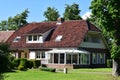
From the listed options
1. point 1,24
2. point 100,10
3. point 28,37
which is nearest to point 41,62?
point 28,37

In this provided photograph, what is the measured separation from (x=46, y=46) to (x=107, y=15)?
92.1ft

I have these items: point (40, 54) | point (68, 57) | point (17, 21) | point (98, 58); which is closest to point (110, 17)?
point (68, 57)

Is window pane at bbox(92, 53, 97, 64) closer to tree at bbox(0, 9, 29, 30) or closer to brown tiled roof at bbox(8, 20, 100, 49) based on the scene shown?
brown tiled roof at bbox(8, 20, 100, 49)

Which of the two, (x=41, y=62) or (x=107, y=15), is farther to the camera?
(x=41, y=62)

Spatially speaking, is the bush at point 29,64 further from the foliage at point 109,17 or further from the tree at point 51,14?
the tree at point 51,14

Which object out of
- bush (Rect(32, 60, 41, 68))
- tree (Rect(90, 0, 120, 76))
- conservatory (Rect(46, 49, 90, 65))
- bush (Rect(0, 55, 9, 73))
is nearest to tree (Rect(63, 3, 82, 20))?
conservatory (Rect(46, 49, 90, 65))

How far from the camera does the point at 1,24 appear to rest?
109 meters

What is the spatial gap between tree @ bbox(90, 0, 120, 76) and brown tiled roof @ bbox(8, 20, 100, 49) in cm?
2274

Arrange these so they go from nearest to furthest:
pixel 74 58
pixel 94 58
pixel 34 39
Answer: pixel 74 58 < pixel 34 39 < pixel 94 58

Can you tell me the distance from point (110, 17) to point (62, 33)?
27.7 m

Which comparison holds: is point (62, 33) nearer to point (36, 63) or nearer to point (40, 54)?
point (40, 54)

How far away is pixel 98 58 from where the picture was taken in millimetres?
70562

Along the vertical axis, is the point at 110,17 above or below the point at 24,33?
above

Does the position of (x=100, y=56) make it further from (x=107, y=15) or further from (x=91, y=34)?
(x=107, y=15)
